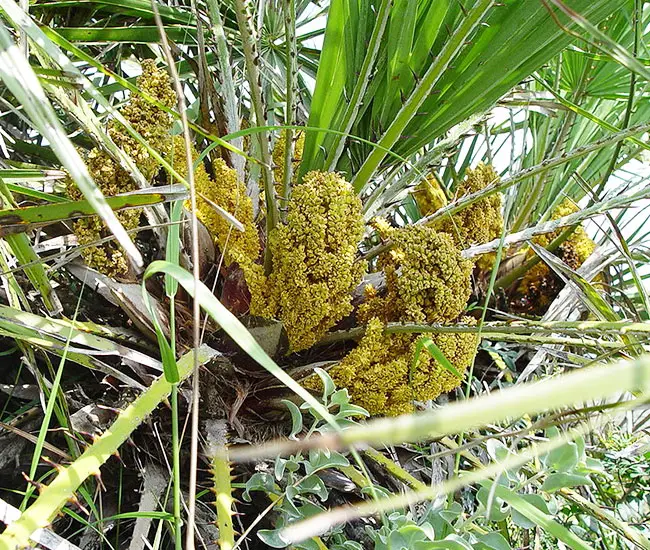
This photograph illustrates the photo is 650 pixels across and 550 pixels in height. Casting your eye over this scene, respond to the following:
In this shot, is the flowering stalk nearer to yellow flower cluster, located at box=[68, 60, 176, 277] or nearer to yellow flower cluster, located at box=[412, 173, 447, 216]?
yellow flower cluster, located at box=[68, 60, 176, 277]

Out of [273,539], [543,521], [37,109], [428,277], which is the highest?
[37,109]

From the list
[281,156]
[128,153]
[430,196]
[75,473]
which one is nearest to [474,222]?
[430,196]

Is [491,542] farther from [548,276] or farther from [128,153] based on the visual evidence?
[548,276]

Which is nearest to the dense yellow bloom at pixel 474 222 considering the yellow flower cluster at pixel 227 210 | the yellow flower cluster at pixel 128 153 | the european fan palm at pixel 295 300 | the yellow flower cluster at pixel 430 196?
the european fan palm at pixel 295 300

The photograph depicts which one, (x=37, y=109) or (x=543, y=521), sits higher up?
(x=37, y=109)

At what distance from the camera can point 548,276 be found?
3.63ft

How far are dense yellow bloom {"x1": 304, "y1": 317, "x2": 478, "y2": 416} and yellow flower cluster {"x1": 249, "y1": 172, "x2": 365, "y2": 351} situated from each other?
2.2 inches

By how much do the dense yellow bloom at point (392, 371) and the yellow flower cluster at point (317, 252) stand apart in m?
0.06

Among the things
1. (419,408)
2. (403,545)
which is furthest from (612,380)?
(419,408)

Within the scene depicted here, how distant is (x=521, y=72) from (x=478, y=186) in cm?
22

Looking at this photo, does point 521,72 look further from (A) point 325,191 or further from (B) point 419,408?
(B) point 419,408

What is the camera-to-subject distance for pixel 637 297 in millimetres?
1323

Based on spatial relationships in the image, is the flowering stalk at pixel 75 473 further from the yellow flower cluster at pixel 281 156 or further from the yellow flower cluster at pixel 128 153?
the yellow flower cluster at pixel 281 156

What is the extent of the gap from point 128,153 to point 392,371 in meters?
0.38
